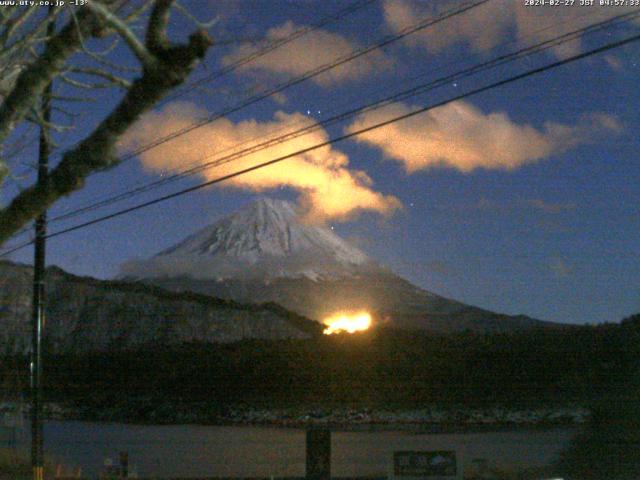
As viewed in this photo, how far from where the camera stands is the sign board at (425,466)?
1377cm

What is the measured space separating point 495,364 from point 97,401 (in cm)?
2336

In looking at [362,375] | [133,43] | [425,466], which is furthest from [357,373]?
[133,43]

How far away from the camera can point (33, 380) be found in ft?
64.1

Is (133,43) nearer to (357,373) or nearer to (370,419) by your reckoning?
(370,419)

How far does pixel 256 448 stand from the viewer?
3316 cm

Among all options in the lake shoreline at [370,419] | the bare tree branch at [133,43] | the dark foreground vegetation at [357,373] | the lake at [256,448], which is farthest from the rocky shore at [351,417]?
the bare tree branch at [133,43]

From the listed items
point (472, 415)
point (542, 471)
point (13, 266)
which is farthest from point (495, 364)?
point (13, 266)

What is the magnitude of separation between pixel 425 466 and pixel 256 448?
20.1m

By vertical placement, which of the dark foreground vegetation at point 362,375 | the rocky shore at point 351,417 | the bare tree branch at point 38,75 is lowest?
the rocky shore at point 351,417

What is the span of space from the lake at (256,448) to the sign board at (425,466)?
689cm

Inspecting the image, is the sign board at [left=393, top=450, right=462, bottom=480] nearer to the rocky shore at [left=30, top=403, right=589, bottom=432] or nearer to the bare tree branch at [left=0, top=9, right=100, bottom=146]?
the bare tree branch at [left=0, top=9, right=100, bottom=146]

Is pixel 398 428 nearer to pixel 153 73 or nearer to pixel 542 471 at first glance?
pixel 542 471

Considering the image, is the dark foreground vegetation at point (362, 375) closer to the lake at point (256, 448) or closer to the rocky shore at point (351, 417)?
the rocky shore at point (351, 417)

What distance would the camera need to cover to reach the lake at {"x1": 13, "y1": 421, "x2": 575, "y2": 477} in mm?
25844
